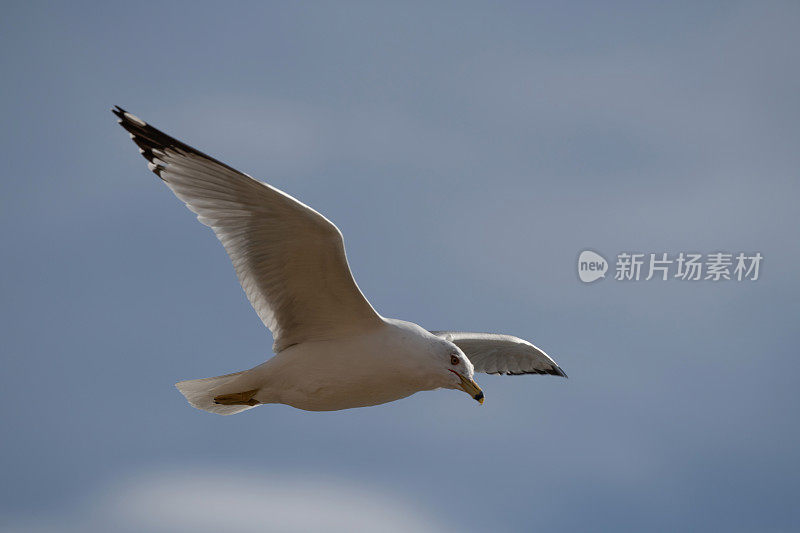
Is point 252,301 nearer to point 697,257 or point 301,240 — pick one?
point 301,240

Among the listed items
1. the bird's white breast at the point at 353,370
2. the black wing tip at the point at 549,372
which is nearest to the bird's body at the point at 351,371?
the bird's white breast at the point at 353,370

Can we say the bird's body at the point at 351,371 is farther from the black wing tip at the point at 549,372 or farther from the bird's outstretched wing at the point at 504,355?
the black wing tip at the point at 549,372

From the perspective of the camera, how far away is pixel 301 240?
6887mm

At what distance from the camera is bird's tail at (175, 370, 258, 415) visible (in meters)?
7.45

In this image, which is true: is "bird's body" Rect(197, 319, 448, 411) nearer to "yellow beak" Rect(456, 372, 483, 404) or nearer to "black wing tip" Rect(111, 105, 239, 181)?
"yellow beak" Rect(456, 372, 483, 404)

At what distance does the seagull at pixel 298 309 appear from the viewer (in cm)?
685

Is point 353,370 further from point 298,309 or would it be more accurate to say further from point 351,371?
point 298,309

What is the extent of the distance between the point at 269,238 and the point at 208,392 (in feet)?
4.22

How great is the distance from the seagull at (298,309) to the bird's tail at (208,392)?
0.04 feet

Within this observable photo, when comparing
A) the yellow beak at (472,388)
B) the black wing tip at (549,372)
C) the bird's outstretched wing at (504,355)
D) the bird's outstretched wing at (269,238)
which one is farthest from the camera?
the black wing tip at (549,372)

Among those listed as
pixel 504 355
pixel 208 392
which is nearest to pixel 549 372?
pixel 504 355

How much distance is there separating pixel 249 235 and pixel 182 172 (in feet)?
1.88

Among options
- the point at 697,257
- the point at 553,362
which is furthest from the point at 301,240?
the point at 697,257

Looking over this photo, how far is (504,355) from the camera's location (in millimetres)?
9297
